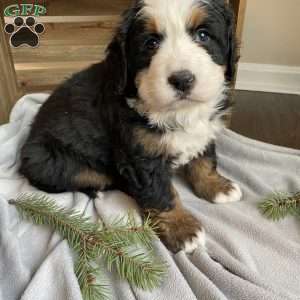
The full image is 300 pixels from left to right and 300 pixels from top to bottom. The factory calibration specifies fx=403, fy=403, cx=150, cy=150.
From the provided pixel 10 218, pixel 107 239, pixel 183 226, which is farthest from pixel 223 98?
pixel 10 218

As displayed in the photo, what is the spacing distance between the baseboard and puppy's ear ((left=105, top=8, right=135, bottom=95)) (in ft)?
6.67

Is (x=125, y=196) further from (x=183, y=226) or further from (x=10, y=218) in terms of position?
(x=10, y=218)

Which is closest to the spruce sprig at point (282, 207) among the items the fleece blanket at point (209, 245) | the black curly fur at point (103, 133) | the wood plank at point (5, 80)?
the fleece blanket at point (209, 245)

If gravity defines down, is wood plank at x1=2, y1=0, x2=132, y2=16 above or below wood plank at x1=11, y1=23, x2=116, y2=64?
above

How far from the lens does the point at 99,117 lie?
73.4 inches

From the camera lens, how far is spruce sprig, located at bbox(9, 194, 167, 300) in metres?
1.43

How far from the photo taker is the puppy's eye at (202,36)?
4.91 feet

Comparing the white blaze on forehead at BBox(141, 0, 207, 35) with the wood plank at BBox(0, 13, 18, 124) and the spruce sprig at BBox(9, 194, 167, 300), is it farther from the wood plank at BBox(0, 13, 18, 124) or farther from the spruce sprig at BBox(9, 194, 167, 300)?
the wood plank at BBox(0, 13, 18, 124)

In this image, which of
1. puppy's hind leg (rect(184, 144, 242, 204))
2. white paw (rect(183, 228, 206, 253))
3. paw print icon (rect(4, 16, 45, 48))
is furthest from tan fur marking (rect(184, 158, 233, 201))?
paw print icon (rect(4, 16, 45, 48))

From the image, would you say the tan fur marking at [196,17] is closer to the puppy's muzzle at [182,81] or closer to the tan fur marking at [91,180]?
the puppy's muzzle at [182,81]

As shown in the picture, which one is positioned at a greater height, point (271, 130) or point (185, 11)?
point (185, 11)

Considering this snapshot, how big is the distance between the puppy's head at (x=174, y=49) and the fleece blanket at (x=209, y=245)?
0.62m

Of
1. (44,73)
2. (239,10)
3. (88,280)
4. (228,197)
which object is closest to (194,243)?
(228,197)

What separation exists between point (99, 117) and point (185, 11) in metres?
0.65
